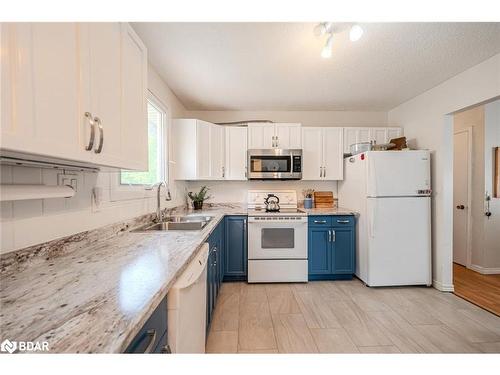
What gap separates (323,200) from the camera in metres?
3.46

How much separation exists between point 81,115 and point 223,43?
53.6 inches

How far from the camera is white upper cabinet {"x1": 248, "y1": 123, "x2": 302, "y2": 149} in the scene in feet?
10.9

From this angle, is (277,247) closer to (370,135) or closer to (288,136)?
(288,136)

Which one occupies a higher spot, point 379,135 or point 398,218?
point 379,135

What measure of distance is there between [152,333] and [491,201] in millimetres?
4433

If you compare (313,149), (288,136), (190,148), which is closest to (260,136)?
(288,136)

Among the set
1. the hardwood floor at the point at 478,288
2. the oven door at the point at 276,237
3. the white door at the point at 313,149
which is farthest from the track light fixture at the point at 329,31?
the hardwood floor at the point at 478,288

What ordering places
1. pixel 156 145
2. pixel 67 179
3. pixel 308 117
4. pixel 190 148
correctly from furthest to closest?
pixel 308 117, pixel 190 148, pixel 156 145, pixel 67 179

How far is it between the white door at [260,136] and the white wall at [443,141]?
1958 mm

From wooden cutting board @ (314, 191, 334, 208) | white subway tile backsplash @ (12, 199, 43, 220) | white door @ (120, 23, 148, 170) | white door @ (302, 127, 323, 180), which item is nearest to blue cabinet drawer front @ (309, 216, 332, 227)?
wooden cutting board @ (314, 191, 334, 208)

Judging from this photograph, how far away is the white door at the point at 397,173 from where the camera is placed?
2693 millimetres
